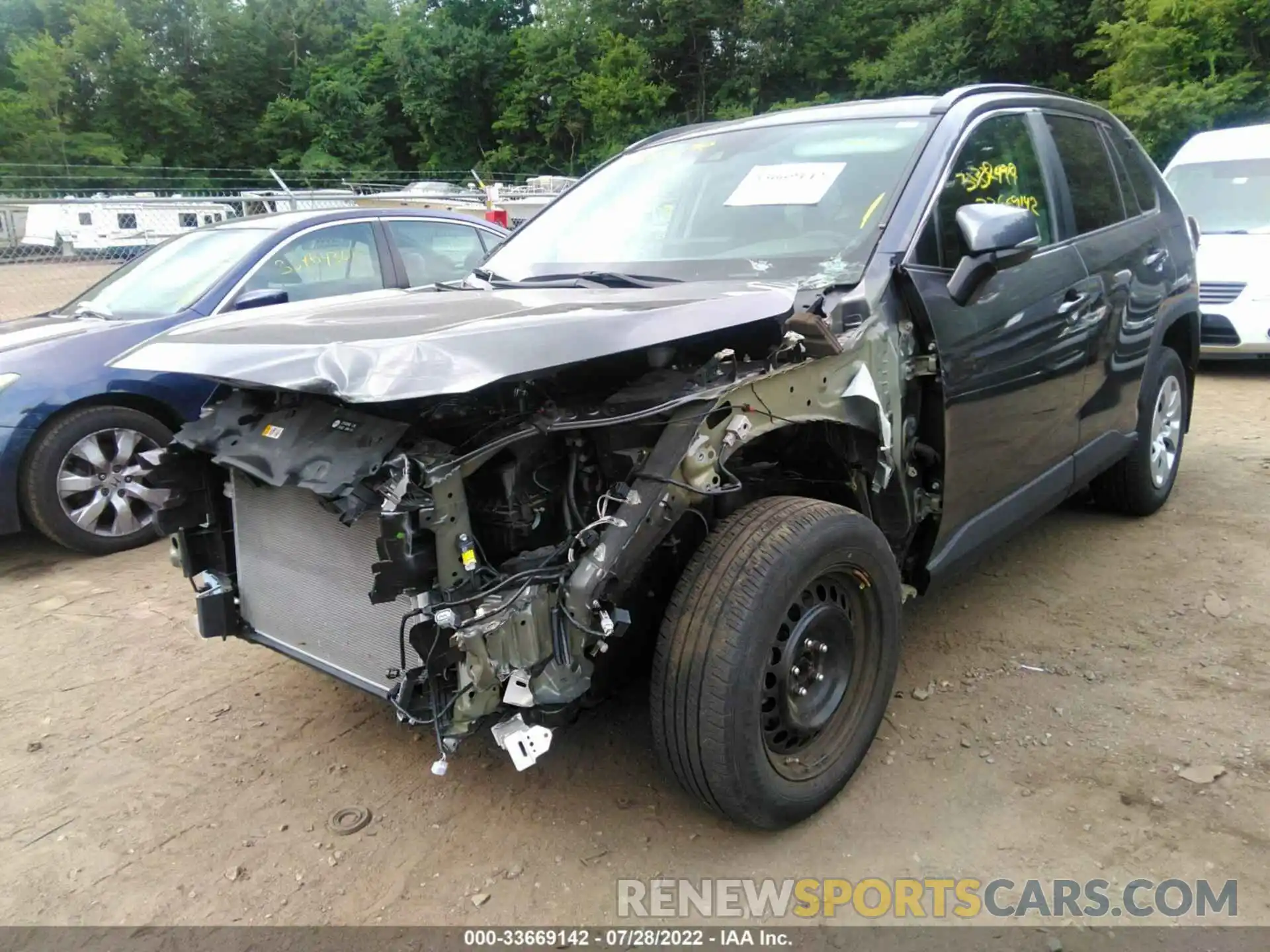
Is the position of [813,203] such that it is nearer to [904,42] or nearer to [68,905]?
[68,905]

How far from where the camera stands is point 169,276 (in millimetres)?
5488

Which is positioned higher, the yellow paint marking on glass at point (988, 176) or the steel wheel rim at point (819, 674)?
the yellow paint marking on glass at point (988, 176)

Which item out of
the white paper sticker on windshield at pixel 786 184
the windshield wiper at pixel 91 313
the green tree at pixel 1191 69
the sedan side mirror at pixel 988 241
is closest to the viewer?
the sedan side mirror at pixel 988 241

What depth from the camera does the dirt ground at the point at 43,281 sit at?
13.2 m

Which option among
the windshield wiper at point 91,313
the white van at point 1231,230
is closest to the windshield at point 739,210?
the windshield wiper at point 91,313

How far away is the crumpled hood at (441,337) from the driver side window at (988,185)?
0.63 metres

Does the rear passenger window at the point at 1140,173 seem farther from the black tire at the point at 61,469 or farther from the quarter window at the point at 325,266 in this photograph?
the black tire at the point at 61,469

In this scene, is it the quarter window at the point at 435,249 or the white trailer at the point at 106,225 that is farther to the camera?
the white trailer at the point at 106,225

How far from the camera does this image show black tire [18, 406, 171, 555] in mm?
4535

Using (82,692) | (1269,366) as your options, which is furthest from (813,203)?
(1269,366)

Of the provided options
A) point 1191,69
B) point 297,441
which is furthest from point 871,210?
point 1191,69

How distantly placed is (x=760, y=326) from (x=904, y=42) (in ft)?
101

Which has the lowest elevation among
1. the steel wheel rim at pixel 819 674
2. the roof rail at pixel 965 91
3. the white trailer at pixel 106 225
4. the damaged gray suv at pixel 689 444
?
the steel wheel rim at pixel 819 674

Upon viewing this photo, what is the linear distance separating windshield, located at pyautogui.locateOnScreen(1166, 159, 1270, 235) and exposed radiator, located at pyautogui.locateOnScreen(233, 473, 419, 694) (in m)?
8.88
